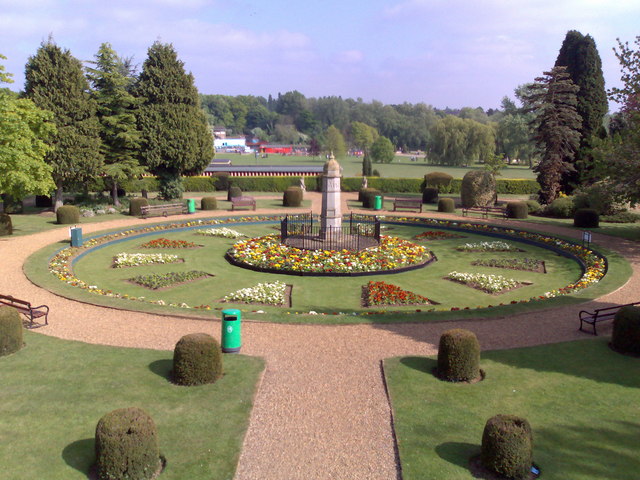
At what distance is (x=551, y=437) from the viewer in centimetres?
805

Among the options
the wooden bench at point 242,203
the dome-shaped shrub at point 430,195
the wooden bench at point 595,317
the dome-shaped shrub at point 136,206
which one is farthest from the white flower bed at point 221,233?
the dome-shaped shrub at point 430,195

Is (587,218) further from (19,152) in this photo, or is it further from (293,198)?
(19,152)

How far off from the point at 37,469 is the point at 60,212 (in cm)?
2464

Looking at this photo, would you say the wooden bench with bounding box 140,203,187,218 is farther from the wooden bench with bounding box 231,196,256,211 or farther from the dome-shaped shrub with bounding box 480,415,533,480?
the dome-shaped shrub with bounding box 480,415,533,480

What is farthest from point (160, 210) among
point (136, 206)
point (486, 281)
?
point (486, 281)

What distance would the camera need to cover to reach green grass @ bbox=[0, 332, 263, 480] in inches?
291

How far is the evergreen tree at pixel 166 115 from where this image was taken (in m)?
35.7

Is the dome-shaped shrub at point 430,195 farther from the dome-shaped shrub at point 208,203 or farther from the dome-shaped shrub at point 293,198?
the dome-shaped shrub at point 208,203

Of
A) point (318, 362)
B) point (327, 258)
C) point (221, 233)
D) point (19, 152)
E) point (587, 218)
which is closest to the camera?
point (318, 362)

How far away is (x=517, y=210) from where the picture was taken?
106 feet

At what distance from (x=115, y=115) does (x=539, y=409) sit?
33.5 m

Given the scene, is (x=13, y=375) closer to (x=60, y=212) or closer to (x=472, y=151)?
(x=60, y=212)

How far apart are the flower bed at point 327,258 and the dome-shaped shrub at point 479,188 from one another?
49.7ft

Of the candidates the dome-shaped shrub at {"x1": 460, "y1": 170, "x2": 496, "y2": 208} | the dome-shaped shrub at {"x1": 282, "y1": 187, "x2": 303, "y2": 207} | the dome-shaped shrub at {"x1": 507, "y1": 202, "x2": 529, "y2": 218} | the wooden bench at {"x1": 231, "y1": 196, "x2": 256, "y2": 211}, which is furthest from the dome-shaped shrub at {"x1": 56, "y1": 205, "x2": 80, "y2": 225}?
the dome-shaped shrub at {"x1": 507, "y1": 202, "x2": 529, "y2": 218}
